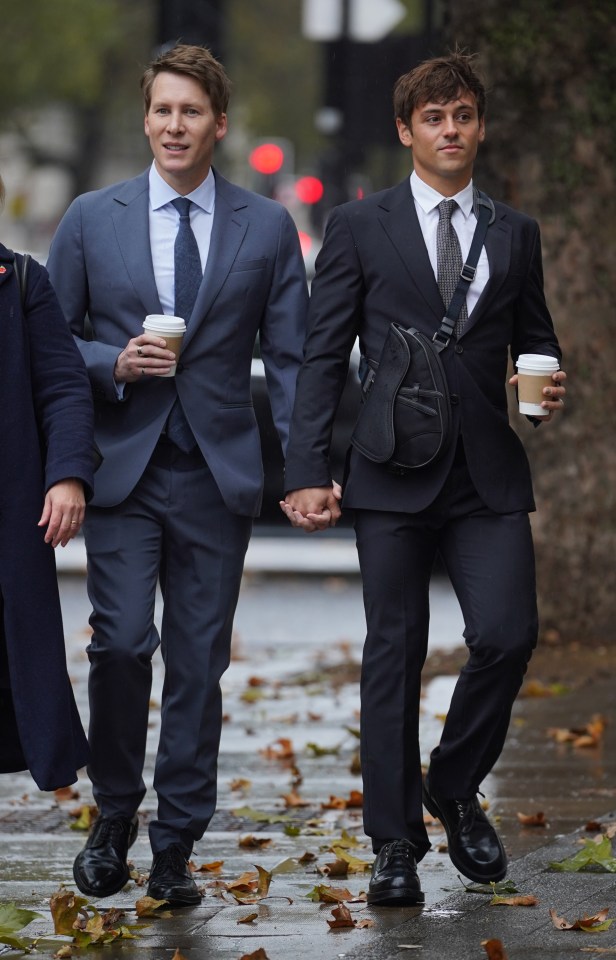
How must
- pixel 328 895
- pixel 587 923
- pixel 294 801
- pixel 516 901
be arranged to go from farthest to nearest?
1. pixel 294 801
2. pixel 328 895
3. pixel 516 901
4. pixel 587 923

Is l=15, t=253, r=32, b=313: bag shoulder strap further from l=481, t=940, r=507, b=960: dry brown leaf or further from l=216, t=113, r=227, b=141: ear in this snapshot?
l=481, t=940, r=507, b=960: dry brown leaf

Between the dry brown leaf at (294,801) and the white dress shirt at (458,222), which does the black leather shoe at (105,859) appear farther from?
the white dress shirt at (458,222)

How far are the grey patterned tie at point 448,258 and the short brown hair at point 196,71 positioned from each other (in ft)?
2.32

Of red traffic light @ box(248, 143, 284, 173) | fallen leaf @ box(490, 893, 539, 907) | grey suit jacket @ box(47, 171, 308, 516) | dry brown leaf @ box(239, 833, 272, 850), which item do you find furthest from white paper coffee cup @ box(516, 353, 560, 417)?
red traffic light @ box(248, 143, 284, 173)

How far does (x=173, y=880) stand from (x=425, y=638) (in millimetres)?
934

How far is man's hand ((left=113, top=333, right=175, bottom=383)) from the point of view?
4.90 meters

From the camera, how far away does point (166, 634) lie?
17.3 feet

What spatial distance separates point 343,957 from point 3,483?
4.67ft

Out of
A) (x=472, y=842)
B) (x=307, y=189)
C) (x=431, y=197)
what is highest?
(x=307, y=189)

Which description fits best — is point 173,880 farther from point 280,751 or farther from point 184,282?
point 280,751

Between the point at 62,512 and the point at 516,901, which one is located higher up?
the point at 62,512

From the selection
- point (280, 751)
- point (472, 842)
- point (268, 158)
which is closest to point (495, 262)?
point (472, 842)

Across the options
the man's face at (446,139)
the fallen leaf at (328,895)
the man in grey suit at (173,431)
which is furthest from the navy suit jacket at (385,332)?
the fallen leaf at (328,895)

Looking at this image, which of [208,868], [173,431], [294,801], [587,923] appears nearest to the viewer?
[587,923]
